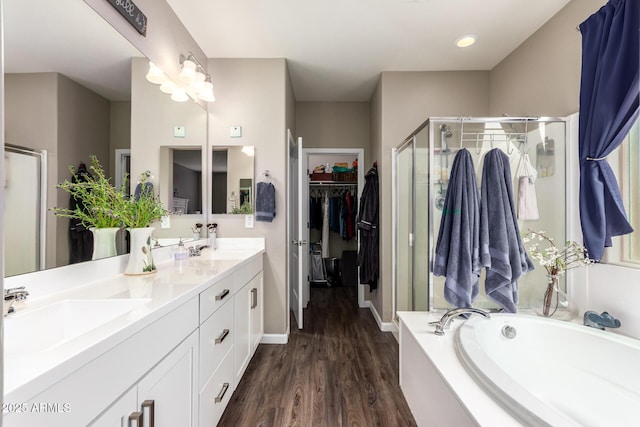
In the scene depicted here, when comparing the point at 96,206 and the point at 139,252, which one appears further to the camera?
the point at 139,252

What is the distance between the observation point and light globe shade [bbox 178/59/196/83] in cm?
200

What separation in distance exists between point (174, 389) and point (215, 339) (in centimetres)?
38

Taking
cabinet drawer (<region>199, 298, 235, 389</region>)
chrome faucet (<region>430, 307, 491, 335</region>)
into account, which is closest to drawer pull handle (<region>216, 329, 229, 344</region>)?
cabinet drawer (<region>199, 298, 235, 389</region>)

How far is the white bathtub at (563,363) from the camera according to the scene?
1176 millimetres

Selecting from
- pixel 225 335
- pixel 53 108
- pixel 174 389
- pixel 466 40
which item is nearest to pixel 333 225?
pixel 466 40

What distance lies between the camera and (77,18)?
121 cm

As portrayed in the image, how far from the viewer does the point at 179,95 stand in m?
2.02

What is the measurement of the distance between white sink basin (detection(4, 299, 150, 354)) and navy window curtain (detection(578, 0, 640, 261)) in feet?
7.28

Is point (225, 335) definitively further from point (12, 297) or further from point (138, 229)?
point (12, 297)

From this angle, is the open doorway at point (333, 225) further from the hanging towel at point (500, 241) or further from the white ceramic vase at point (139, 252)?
the white ceramic vase at point (139, 252)

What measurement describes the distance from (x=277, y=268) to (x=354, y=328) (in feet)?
3.45

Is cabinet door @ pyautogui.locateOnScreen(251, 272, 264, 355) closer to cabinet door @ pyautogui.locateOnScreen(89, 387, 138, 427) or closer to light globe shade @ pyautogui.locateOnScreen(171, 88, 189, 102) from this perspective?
cabinet door @ pyautogui.locateOnScreen(89, 387, 138, 427)

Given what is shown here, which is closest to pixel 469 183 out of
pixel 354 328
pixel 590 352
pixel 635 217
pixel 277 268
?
pixel 635 217

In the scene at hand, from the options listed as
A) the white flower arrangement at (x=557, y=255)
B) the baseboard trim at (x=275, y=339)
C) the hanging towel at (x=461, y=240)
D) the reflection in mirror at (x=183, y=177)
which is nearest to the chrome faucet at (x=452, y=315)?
the hanging towel at (x=461, y=240)
